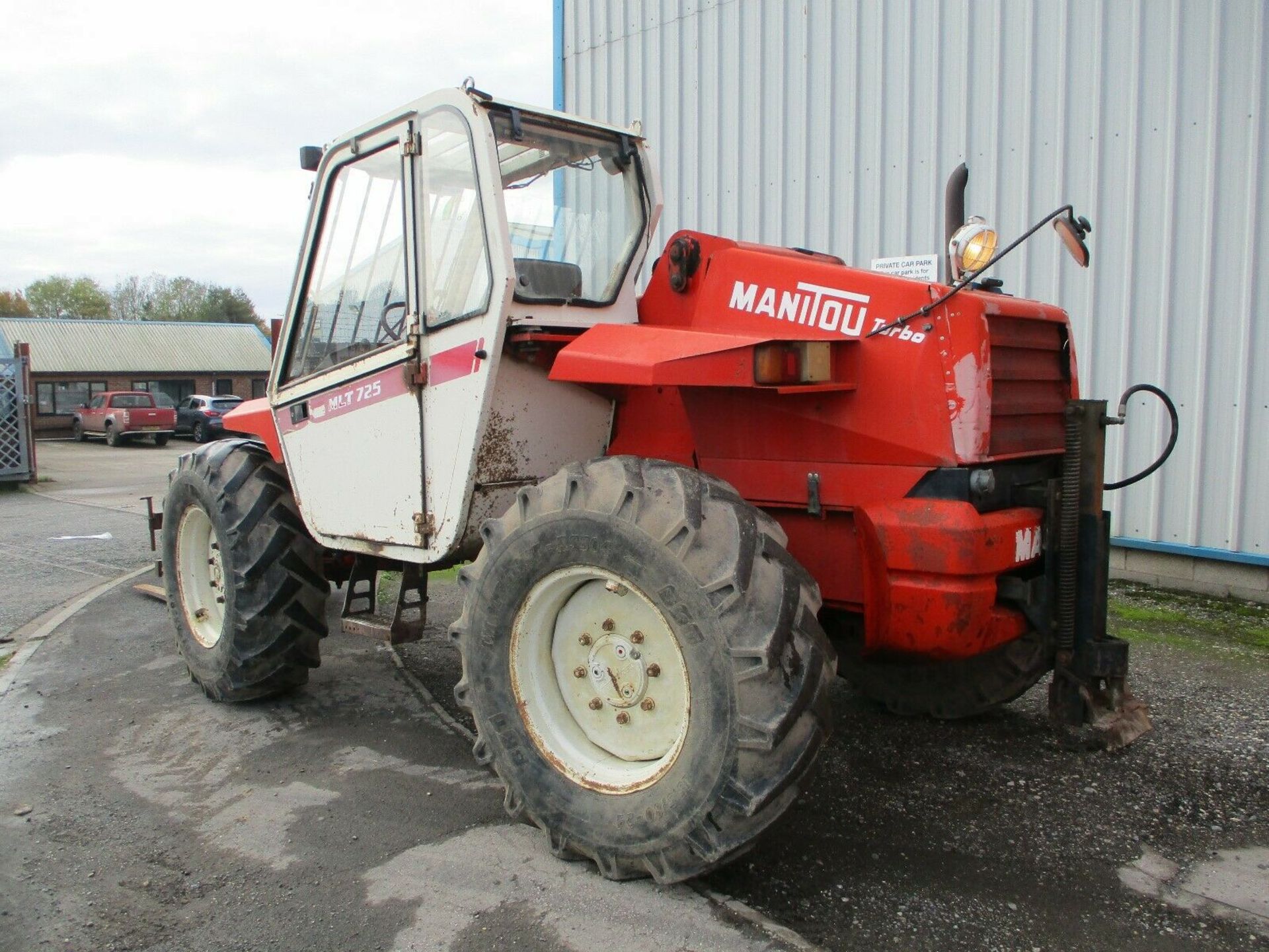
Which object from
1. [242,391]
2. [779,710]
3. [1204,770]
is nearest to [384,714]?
[779,710]

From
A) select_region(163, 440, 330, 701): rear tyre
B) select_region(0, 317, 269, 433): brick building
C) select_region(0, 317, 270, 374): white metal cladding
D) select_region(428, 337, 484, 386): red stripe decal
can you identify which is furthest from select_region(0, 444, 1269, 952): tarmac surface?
select_region(0, 317, 270, 374): white metal cladding

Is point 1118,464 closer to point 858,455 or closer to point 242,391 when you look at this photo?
point 858,455

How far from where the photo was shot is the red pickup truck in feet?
106

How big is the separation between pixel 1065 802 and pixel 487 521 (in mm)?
2450

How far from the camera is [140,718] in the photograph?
5.06 meters

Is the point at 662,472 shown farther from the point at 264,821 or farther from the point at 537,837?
the point at 264,821

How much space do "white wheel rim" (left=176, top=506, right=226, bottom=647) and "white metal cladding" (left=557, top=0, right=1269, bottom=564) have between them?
5820 millimetres

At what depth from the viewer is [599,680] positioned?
3.37 metres

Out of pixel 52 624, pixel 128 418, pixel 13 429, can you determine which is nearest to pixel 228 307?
pixel 128 418

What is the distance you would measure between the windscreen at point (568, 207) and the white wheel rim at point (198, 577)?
2606mm

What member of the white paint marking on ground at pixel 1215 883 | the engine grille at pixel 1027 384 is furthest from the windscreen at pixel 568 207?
the white paint marking on ground at pixel 1215 883

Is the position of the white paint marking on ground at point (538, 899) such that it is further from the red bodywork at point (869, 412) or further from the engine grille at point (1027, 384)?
the engine grille at point (1027, 384)

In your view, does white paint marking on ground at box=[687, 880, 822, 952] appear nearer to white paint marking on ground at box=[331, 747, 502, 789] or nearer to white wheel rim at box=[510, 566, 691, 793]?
white wheel rim at box=[510, 566, 691, 793]

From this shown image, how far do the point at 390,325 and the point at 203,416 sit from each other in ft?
106
